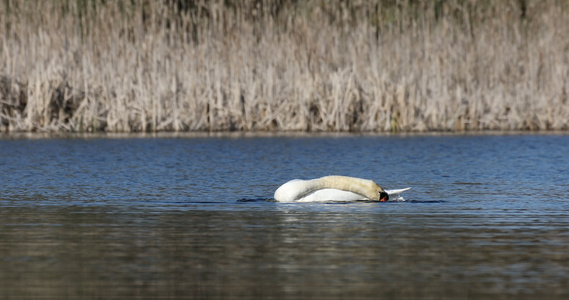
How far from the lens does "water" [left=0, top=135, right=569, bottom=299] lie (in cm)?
652

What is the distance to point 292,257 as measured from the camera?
7.54 m

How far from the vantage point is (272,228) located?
9.23 meters

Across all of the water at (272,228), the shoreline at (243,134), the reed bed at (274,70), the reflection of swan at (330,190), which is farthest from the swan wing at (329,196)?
the reed bed at (274,70)

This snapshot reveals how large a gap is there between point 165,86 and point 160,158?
480 centimetres

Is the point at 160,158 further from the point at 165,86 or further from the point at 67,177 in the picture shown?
the point at 165,86

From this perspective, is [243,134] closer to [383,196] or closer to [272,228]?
[383,196]

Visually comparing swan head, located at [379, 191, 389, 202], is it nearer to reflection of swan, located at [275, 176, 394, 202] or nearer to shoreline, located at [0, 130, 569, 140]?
reflection of swan, located at [275, 176, 394, 202]

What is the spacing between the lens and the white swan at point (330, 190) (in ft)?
37.1

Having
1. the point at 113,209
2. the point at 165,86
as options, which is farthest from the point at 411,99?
the point at 113,209

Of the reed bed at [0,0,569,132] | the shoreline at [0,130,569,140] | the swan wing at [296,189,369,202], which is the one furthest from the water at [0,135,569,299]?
the reed bed at [0,0,569,132]

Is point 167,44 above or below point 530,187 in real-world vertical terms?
above

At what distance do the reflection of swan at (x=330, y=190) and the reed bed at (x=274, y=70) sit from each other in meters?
10.4

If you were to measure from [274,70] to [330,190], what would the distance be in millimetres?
10607

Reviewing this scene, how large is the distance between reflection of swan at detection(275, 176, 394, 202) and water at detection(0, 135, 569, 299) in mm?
185
